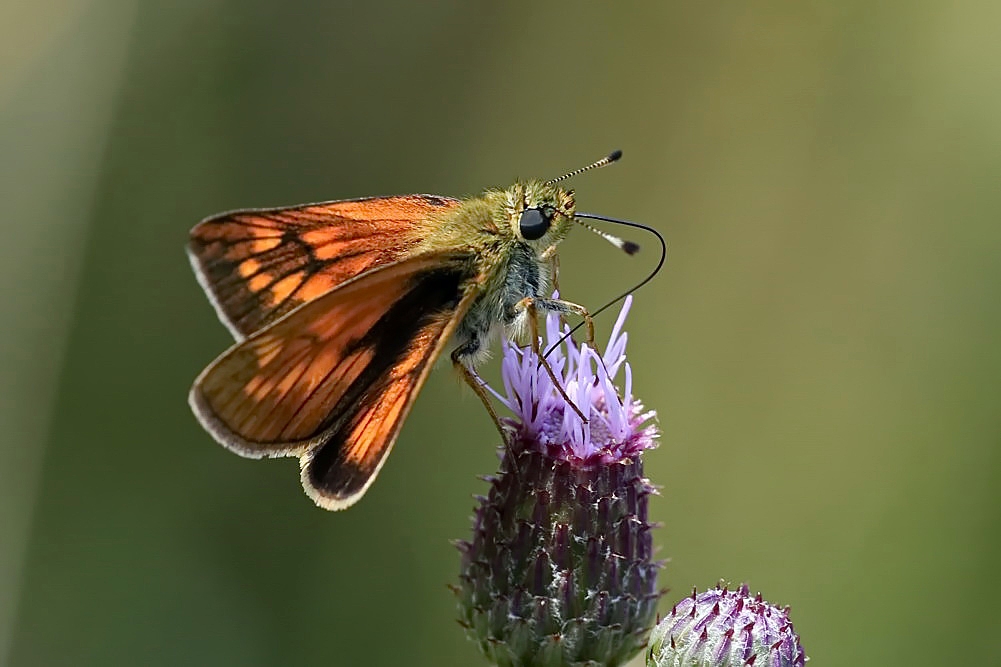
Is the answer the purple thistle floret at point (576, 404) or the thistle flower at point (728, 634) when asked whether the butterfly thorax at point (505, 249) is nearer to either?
the purple thistle floret at point (576, 404)

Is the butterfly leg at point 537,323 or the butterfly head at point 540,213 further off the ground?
the butterfly head at point 540,213

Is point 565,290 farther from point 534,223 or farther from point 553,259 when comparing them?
point 534,223

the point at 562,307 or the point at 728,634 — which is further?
the point at 562,307

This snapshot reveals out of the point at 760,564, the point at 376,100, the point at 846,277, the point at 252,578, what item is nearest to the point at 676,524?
the point at 760,564

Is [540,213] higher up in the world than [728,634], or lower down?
higher up

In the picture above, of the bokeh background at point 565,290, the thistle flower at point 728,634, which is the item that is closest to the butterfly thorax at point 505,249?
the thistle flower at point 728,634

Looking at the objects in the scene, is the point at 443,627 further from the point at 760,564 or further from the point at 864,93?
the point at 864,93

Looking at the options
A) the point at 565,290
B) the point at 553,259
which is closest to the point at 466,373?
the point at 553,259
